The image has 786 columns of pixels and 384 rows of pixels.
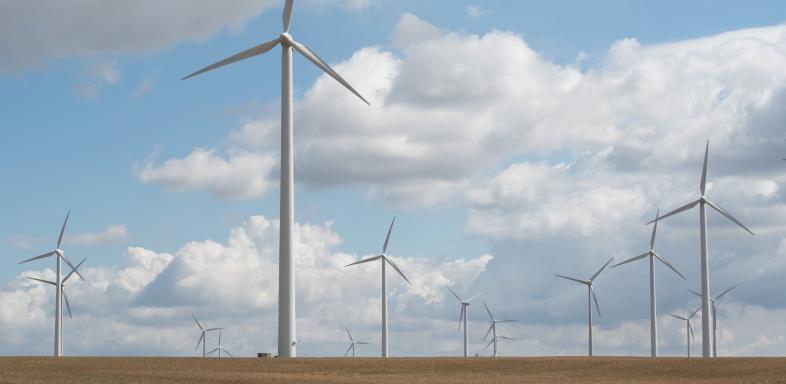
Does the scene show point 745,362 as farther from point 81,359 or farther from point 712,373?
point 81,359

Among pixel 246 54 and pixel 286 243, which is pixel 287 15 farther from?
pixel 286 243

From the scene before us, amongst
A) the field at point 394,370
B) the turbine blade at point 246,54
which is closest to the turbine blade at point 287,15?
the turbine blade at point 246,54

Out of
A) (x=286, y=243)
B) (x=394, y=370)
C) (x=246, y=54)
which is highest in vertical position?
(x=246, y=54)

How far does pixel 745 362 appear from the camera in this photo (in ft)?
250

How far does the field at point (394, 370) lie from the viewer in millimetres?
65750

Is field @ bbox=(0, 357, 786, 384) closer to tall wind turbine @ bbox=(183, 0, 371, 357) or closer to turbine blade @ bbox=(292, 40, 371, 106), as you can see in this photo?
tall wind turbine @ bbox=(183, 0, 371, 357)

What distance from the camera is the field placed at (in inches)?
2589

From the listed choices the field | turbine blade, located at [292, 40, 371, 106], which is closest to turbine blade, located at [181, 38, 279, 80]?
turbine blade, located at [292, 40, 371, 106]

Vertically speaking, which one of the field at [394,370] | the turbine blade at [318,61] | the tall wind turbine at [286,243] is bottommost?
the field at [394,370]

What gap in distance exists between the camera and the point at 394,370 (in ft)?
246

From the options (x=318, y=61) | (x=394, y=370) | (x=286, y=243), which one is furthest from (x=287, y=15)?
(x=394, y=370)

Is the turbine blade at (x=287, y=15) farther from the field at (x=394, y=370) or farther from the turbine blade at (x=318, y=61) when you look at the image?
the field at (x=394, y=370)

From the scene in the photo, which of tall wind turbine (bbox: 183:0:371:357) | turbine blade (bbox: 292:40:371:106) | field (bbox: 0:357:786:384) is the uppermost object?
turbine blade (bbox: 292:40:371:106)

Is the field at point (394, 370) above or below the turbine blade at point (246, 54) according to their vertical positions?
below
